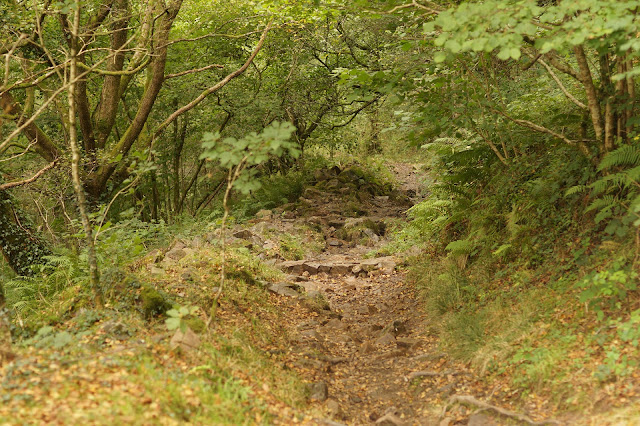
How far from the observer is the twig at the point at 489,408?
13.1ft

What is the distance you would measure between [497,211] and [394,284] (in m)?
2.47

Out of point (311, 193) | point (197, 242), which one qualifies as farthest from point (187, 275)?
point (311, 193)

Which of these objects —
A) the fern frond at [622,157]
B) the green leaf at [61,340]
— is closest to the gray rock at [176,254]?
the green leaf at [61,340]

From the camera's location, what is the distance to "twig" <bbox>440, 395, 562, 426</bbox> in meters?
4.00

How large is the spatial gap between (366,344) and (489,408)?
229 centimetres

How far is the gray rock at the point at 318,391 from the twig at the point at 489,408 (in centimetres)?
118

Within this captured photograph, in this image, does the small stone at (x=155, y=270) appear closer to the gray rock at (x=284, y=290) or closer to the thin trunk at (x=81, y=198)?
the thin trunk at (x=81, y=198)

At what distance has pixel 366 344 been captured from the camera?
652 centimetres

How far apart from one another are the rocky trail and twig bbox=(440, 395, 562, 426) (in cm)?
1

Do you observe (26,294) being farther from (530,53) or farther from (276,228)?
(530,53)

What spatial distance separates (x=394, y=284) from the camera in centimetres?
885

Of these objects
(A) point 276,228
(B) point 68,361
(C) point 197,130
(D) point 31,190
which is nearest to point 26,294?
(D) point 31,190

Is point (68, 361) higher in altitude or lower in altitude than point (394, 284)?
higher

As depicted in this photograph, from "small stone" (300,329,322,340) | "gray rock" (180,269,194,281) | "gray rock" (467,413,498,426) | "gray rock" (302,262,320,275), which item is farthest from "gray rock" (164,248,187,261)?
"gray rock" (467,413,498,426)
